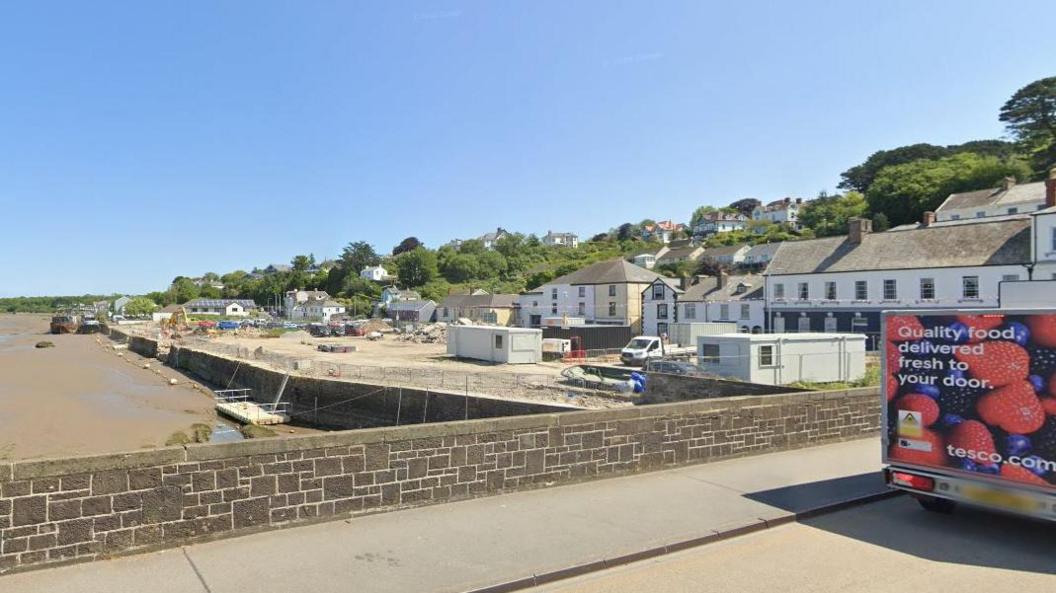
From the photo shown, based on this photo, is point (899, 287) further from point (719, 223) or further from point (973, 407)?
point (719, 223)

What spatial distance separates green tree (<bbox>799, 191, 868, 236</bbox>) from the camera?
10462 centimetres

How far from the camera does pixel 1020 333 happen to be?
252 inches

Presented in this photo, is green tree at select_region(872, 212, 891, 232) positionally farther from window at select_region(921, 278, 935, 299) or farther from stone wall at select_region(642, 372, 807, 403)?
stone wall at select_region(642, 372, 807, 403)

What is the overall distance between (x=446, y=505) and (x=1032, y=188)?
294 ft

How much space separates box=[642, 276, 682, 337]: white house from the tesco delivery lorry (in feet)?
Result: 173

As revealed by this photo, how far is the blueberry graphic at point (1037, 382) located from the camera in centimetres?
622

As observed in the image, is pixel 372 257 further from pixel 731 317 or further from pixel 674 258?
pixel 731 317

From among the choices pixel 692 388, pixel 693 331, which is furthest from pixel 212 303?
pixel 692 388

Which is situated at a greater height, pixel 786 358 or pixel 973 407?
pixel 973 407

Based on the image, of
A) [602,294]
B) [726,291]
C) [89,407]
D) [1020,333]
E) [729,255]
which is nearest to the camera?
[1020,333]

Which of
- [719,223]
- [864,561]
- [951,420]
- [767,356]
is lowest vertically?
[864,561]

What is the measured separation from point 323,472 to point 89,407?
107ft

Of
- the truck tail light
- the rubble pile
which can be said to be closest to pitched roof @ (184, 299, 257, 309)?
the rubble pile

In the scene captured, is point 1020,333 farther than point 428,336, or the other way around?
point 428,336
